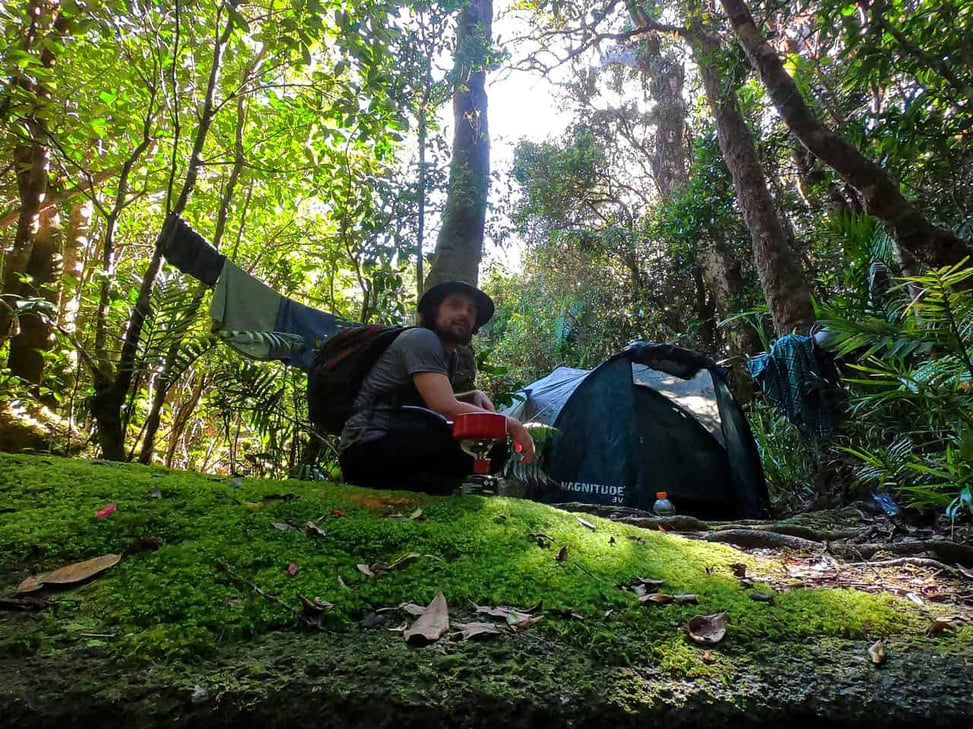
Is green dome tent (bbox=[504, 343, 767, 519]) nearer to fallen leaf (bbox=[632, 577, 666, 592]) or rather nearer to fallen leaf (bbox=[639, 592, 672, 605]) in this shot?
fallen leaf (bbox=[632, 577, 666, 592])

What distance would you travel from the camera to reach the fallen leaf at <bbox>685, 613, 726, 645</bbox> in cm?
119

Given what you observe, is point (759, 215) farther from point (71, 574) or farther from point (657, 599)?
point (71, 574)

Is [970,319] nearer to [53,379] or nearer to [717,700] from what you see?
[717,700]

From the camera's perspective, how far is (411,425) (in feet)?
7.91

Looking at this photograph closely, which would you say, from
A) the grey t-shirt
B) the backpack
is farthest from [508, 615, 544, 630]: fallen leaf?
the backpack

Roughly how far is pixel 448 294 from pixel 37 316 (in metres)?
4.83

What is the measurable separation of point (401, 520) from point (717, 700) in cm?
112

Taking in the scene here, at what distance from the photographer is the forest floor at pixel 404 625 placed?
2.83 ft

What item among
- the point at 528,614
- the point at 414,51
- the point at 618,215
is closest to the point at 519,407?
the point at 414,51

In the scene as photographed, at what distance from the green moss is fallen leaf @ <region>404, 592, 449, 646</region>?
4cm

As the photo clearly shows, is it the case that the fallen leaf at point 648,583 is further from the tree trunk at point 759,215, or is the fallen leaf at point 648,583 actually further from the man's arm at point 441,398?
the tree trunk at point 759,215

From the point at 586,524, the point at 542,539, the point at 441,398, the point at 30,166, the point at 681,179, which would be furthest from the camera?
the point at 681,179

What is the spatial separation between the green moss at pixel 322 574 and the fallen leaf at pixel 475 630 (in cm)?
7

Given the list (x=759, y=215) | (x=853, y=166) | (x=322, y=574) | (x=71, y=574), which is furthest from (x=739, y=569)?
(x=759, y=215)
